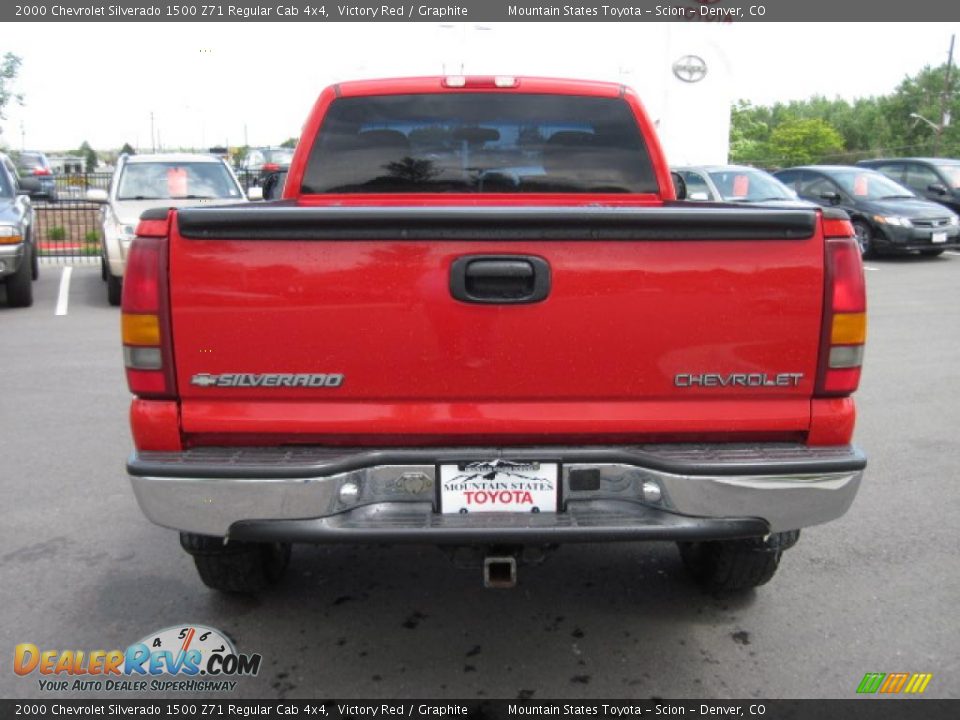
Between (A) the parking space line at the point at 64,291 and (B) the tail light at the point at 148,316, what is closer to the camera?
(B) the tail light at the point at 148,316

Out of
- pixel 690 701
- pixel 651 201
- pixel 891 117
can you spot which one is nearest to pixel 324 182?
pixel 651 201

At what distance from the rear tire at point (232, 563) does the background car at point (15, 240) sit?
777cm

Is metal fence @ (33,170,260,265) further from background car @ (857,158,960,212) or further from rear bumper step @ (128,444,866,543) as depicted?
background car @ (857,158,960,212)

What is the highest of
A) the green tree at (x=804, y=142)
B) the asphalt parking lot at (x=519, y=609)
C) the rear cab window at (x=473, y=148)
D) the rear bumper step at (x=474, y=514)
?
the green tree at (x=804, y=142)

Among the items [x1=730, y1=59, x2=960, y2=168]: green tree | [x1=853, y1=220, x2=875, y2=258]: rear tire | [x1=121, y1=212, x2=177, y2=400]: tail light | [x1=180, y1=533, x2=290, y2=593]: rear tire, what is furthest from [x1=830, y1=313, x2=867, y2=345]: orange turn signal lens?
[x1=730, y1=59, x2=960, y2=168]: green tree

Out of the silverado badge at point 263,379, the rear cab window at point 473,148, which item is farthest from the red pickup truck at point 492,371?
the rear cab window at point 473,148

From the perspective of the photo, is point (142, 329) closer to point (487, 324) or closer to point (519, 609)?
point (487, 324)

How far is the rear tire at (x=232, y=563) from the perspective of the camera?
10.3 ft

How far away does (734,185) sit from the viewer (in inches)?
558

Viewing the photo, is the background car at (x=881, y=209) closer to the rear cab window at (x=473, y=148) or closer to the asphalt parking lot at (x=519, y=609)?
the asphalt parking lot at (x=519, y=609)

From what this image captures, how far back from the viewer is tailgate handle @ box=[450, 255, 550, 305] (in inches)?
105

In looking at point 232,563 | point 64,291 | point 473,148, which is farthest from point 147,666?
point 64,291

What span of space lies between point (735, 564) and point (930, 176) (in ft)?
55.2

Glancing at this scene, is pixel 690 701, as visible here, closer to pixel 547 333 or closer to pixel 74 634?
pixel 547 333
